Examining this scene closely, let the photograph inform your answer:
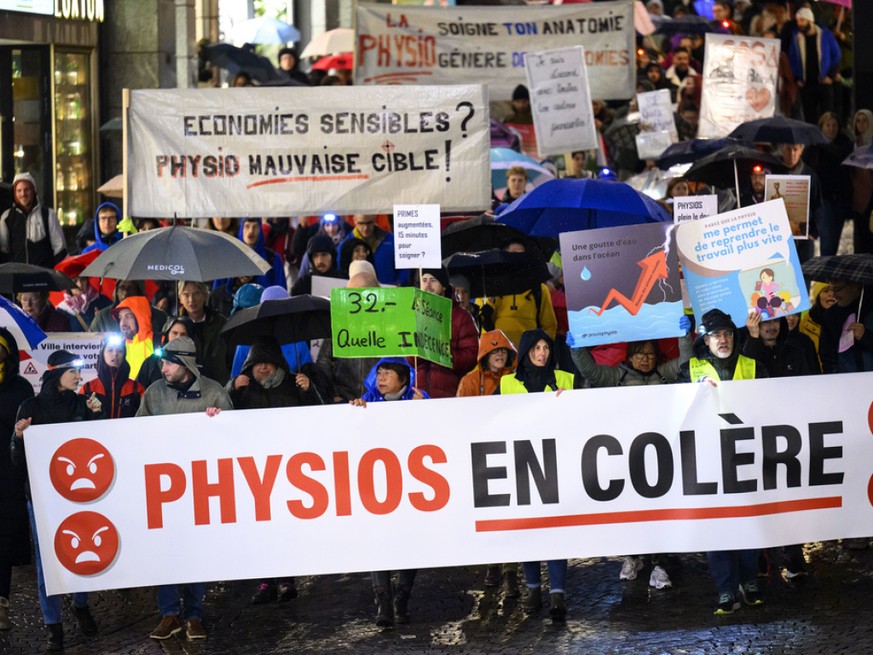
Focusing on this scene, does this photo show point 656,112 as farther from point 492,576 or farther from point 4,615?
point 4,615

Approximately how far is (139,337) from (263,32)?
14104mm

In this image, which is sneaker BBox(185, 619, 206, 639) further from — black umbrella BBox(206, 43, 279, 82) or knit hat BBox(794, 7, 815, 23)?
knit hat BBox(794, 7, 815, 23)

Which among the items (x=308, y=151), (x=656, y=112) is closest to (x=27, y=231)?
(x=308, y=151)

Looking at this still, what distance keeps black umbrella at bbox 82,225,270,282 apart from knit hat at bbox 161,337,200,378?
6.25 feet

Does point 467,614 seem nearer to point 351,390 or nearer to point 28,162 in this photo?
point 351,390

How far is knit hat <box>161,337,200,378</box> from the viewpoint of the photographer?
10281 mm

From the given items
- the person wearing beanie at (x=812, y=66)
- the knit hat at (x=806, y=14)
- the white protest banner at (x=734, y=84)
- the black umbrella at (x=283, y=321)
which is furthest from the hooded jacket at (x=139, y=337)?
the knit hat at (x=806, y=14)

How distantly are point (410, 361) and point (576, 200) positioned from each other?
1.86m

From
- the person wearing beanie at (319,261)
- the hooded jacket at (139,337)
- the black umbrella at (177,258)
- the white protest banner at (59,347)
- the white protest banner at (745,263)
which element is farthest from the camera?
the person wearing beanie at (319,261)

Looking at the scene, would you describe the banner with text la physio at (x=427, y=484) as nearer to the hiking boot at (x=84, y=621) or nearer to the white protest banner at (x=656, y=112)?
the hiking boot at (x=84, y=621)

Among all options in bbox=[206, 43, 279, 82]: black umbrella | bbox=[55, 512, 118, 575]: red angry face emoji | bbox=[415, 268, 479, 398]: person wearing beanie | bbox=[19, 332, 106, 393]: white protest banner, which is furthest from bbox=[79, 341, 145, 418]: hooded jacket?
bbox=[206, 43, 279, 82]: black umbrella

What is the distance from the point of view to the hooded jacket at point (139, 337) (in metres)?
12.6

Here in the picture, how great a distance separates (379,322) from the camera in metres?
11.0

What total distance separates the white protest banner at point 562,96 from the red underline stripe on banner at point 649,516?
658cm
